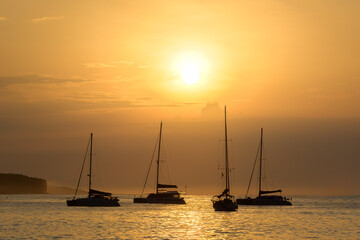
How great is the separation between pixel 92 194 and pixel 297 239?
2931 inches

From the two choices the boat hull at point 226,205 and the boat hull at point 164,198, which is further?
the boat hull at point 164,198

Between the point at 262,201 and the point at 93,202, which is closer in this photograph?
the point at 93,202

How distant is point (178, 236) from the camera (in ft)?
241

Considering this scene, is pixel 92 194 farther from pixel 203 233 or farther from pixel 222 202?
pixel 203 233

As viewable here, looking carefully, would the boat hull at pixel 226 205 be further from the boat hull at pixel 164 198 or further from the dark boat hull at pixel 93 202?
the boat hull at pixel 164 198

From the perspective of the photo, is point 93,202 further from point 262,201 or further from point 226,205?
point 262,201

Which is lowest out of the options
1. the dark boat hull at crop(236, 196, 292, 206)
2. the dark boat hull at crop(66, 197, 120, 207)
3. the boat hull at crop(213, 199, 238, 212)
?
the boat hull at crop(213, 199, 238, 212)

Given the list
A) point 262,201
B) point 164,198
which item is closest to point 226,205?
point 262,201

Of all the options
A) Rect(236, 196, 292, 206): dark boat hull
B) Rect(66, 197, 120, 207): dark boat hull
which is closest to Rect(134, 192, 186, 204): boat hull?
Rect(66, 197, 120, 207): dark boat hull

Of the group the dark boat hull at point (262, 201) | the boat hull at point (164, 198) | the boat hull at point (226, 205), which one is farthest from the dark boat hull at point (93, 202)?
the dark boat hull at point (262, 201)

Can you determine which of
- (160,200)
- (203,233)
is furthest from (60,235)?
(160,200)

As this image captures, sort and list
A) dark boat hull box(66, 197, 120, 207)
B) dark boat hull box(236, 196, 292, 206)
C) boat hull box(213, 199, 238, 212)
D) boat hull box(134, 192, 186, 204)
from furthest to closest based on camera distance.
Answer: boat hull box(134, 192, 186, 204), dark boat hull box(236, 196, 292, 206), dark boat hull box(66, 197, 120, 207), boat hull box(213, 199, 238, 212)

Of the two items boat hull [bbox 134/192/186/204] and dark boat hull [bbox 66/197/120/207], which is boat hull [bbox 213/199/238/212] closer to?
dark boat hull [bbox 66/197/120/207]

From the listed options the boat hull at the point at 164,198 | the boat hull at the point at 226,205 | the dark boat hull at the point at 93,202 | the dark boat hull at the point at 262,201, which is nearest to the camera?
the boat hull at the point at 226,205
